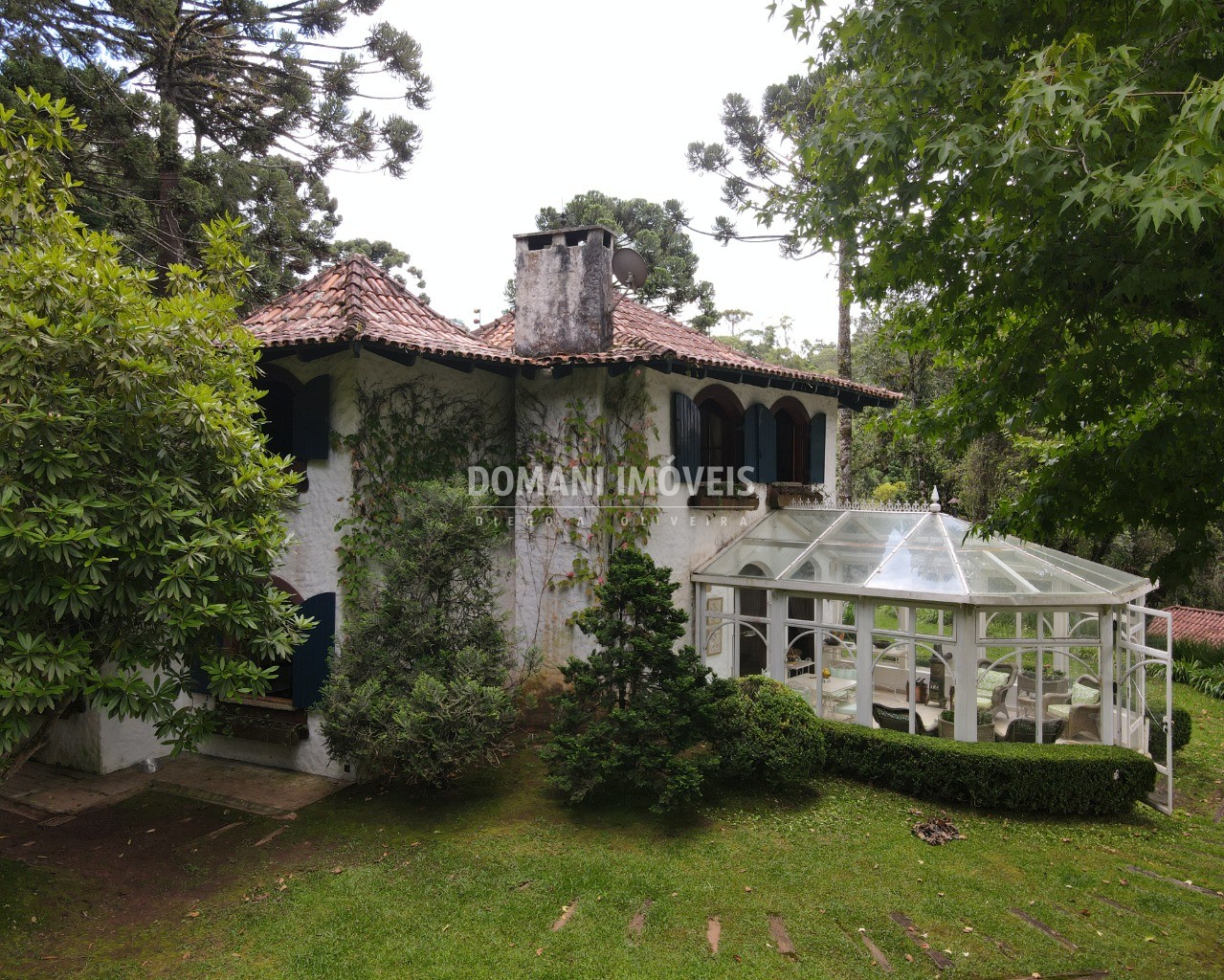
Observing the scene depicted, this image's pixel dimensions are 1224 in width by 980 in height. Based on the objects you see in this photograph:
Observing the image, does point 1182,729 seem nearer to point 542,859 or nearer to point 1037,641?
point 1037,641

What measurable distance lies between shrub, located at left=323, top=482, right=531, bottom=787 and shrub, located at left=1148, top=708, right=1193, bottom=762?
9.04 meters

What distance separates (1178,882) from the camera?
7484mm

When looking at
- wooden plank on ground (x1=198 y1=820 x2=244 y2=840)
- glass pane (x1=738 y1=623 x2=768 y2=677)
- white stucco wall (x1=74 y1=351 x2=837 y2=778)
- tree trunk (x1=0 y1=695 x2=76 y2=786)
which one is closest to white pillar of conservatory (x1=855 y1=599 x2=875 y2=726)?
white stucco wall (x1=74 y1=351 x2=837 y2=778)

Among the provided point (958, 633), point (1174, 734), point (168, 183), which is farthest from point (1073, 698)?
point (168, 183)

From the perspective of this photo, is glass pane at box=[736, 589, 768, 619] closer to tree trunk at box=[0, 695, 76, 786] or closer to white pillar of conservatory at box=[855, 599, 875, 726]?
white pillar of conservatory at box=[855, 599, 875, 726]

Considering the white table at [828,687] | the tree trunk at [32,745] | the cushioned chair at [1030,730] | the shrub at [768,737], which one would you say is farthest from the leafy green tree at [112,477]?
the cushioned chair at [1030,730]

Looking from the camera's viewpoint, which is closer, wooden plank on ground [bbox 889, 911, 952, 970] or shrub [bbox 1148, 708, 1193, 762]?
wooden plank on ground [bbox 889, 911, 952, 970]

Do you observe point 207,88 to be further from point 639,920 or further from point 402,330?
point 639,920

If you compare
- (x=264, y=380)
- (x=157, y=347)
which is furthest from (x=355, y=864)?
(x=264, y=380)

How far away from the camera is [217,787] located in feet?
31.3

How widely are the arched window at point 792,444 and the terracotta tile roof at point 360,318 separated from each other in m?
5.45

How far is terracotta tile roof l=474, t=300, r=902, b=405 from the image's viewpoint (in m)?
9.88

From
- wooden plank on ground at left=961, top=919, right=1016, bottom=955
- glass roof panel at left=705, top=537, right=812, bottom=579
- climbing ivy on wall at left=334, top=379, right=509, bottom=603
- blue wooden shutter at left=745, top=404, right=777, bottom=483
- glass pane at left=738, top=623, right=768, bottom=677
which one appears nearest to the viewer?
wooden plank on ground at left=961, top=919, right=1016, bottom=955

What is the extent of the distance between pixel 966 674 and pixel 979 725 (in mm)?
872
